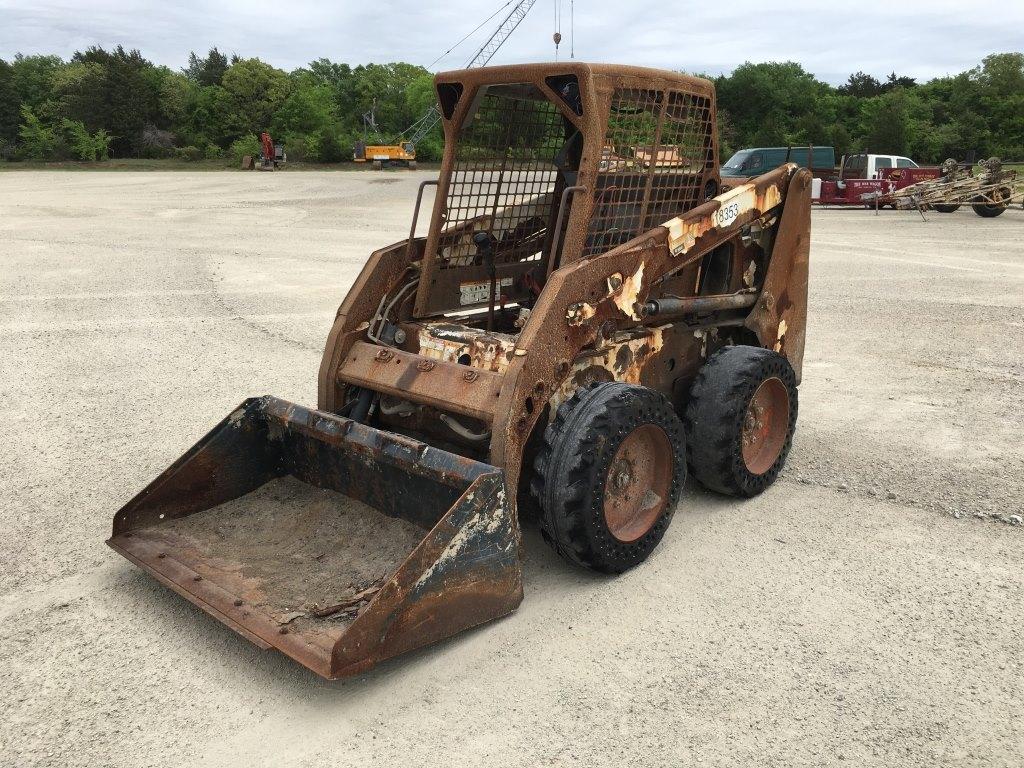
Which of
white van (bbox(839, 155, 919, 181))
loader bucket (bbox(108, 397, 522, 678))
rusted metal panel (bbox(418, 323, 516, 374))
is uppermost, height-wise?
white van (bbox(839, 155, 919, 181))

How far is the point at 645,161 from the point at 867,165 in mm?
21546

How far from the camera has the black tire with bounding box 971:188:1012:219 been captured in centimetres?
1973

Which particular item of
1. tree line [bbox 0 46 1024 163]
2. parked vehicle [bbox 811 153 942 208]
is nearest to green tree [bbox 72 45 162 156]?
tree line [bbox 0 46 1024 163]

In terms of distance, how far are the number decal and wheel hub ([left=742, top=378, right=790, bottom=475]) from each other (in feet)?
2.91

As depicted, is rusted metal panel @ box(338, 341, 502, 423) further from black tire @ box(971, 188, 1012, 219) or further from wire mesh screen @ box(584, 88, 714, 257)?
black tire @ box(971, 188, 1012, 219)

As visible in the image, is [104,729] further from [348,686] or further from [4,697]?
[348,686]

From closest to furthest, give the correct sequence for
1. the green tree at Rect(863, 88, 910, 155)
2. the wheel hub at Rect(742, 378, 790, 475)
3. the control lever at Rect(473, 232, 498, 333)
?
the control lever at Rect(473, 232, 498, 333) < the wheel hub at Rect(742, 378, 790, 475) < the green tree at Rect(863, 88, 910, 155)

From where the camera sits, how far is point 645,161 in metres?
4.46

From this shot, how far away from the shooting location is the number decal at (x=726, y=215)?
4621 millimetres

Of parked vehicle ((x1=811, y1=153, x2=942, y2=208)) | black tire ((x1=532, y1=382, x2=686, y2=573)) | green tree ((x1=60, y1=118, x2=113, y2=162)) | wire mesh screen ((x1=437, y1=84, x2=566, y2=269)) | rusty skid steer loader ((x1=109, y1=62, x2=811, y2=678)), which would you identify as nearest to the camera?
rusty skid steer loader ((x1=109, y1=62, x2=811, y2=678))

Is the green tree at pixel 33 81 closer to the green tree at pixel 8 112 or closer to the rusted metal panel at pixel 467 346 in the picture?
the green tree at pixel 8 112

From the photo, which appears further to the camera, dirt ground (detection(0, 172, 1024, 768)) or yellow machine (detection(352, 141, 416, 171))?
yellow machine (detection(352, 141, 416, 171))

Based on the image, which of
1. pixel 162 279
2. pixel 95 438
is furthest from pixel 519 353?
pixel 162 279

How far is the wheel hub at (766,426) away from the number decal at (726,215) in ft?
2.91
